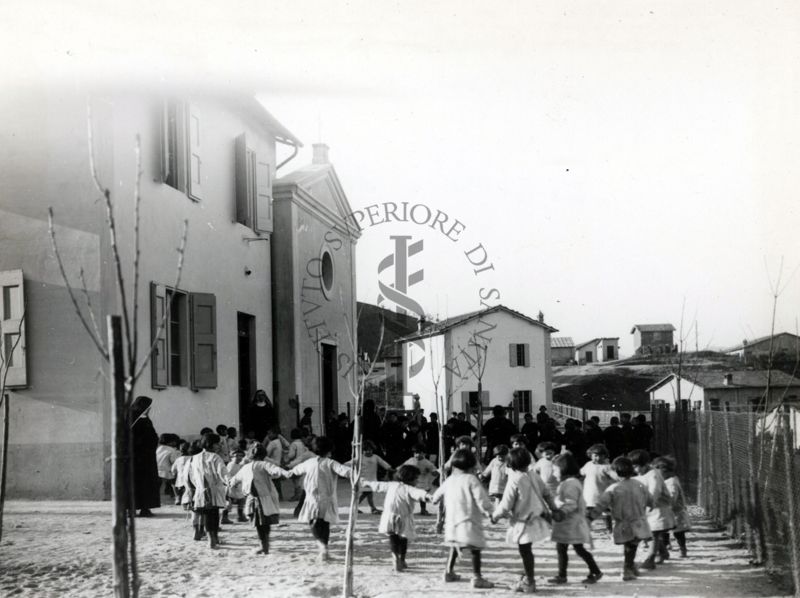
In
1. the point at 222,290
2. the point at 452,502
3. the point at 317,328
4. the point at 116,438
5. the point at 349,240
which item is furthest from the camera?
the point at 349,240

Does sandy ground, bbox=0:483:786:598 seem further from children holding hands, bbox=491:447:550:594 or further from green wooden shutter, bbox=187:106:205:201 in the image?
green wooden shutter, bbox=187:106:205:201

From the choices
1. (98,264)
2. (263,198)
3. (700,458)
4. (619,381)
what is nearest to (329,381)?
(263,198)

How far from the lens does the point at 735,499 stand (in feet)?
29.6

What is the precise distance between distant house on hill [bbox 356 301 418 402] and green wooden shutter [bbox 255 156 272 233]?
3137 centimetres

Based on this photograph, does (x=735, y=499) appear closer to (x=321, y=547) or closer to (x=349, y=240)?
(x=321, y=547)

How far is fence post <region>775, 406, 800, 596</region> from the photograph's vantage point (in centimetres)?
616

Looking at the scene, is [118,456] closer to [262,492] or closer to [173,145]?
[262,492]

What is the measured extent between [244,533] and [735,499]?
537 cm

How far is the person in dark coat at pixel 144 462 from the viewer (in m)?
10.3

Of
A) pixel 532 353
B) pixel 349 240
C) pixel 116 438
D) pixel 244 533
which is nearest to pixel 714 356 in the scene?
pixel 532 353

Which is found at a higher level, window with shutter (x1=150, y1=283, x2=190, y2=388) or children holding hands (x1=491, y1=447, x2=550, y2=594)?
window with shutter (x1=150, y1=283, x2=190, y2=388)

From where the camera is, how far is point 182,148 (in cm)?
1334

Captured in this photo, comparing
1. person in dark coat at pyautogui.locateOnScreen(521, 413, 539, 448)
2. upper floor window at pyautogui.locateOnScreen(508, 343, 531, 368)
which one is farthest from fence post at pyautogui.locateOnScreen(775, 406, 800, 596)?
upper floor window at pyautogui.locateOnScreen(508, 343, 531, 368)

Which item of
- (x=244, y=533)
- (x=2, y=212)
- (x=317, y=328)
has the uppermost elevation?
(x=2, y=212)
